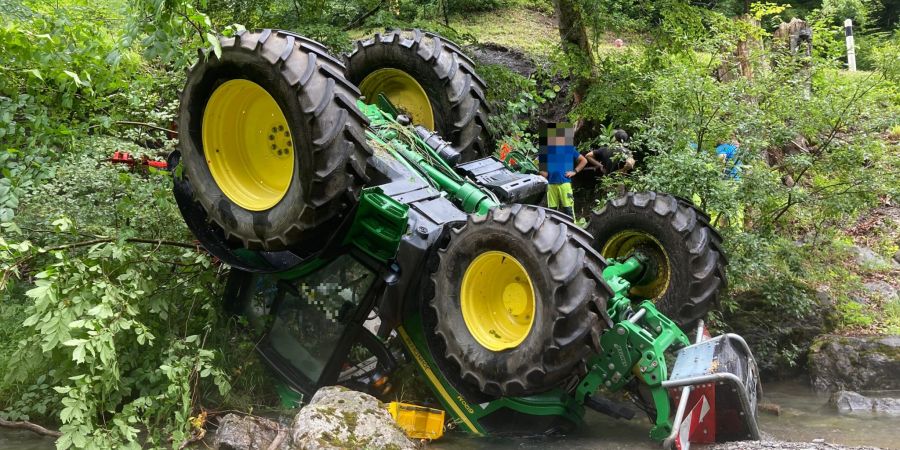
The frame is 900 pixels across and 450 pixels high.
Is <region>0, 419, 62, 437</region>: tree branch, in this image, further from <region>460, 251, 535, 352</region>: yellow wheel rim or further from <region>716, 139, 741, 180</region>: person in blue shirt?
<region>716, 139, 741, 180</region>: person in blue shirt

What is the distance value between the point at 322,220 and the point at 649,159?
3.66m

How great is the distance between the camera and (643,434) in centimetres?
490

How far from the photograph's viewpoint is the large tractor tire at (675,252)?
539 centimetres

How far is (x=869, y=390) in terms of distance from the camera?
20.8ft

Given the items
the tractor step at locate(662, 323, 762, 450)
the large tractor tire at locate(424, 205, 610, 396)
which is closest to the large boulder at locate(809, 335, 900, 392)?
the tractor step at locate(662, 323, 762, 450)

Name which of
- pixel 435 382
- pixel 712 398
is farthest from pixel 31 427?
pixel 712 398

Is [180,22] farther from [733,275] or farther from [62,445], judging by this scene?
[733,275]

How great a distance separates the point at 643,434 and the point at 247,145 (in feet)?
10.8

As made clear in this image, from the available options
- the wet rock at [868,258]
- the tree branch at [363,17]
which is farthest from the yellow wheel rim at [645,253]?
the tree branch at [363,17]

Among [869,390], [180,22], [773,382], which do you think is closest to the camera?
[180,22]

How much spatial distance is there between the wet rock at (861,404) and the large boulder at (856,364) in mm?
490

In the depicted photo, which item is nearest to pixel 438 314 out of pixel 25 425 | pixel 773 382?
pixel 25 425

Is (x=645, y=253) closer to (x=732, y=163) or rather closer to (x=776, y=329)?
(x=732, y=163)

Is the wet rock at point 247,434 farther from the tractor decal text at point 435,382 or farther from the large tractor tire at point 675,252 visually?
the large tractor tire at point 675,252
